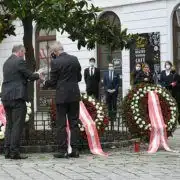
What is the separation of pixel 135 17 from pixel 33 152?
14.2m

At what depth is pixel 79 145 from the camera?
12711 millimetres

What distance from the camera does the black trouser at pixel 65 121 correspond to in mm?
11680

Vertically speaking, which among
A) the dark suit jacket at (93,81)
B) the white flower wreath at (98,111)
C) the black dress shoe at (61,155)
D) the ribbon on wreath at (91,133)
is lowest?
the black dress shoe at (61,155)

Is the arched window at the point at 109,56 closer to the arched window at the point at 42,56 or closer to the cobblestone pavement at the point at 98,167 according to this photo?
the arched window at the point at 42,56

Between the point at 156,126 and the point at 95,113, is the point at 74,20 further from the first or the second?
the point at 156,126

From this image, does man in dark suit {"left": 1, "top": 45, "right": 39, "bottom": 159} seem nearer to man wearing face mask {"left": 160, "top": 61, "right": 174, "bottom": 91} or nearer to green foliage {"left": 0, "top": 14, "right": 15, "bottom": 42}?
green foliage {"left": 0, "top": 14, "right": 15, "bottom": 42}

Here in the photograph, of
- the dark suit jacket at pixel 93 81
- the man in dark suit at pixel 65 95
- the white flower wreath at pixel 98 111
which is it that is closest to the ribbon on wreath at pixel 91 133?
the white flower wreath at pixel 98 111

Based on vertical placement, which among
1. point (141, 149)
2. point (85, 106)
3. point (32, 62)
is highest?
point (32, 62)

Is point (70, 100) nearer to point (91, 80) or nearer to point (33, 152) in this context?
point (33, 152)

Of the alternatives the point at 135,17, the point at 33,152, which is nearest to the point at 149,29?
the point at 135,17

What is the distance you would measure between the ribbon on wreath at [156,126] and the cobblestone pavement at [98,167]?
1.22ft

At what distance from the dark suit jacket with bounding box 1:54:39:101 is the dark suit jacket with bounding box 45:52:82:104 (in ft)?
1.17

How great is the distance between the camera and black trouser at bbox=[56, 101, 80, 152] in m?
11.7

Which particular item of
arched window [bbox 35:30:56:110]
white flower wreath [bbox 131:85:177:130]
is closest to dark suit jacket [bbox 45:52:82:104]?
white flower wreath [bbox 131:85:177:130]
